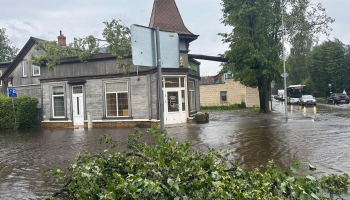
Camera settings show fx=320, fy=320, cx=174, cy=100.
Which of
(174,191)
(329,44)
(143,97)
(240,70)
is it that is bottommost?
(174,191)

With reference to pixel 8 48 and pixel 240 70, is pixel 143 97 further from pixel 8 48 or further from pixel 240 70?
pixel 8 48

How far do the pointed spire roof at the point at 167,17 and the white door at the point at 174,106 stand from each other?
410cm

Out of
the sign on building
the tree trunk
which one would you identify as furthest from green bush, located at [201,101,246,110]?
the sign on building

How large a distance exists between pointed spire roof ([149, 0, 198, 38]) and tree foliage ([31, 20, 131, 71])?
2179 millimetres

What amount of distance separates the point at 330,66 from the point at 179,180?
196 feet

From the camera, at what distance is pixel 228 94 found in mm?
43625

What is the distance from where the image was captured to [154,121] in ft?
58.8

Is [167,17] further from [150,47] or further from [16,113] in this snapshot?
[150,47]

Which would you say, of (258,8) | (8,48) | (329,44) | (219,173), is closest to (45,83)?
A: (258,8)

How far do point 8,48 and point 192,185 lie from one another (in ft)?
226

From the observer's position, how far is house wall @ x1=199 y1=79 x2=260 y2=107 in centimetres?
4138

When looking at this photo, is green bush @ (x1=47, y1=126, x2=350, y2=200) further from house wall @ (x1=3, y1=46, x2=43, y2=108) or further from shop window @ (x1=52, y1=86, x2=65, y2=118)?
house wall @ (x1=3, y1=46, x2=43, y2=108)

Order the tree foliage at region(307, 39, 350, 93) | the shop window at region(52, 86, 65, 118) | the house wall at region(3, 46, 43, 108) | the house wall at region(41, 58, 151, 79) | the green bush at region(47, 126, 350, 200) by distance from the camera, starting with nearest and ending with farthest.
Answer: the green bush at region(47, 126, 350, 200)
the house wall at region(41, 58, 151, 79)
the shop window at region(52, 86, 65, 118)
the house wall at region(3, 46, 43, 108)
the tree foliage at region(307, 39, 350, 93)

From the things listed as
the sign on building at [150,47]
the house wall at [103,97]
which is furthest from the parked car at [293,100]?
the sign on building at [150,47]
